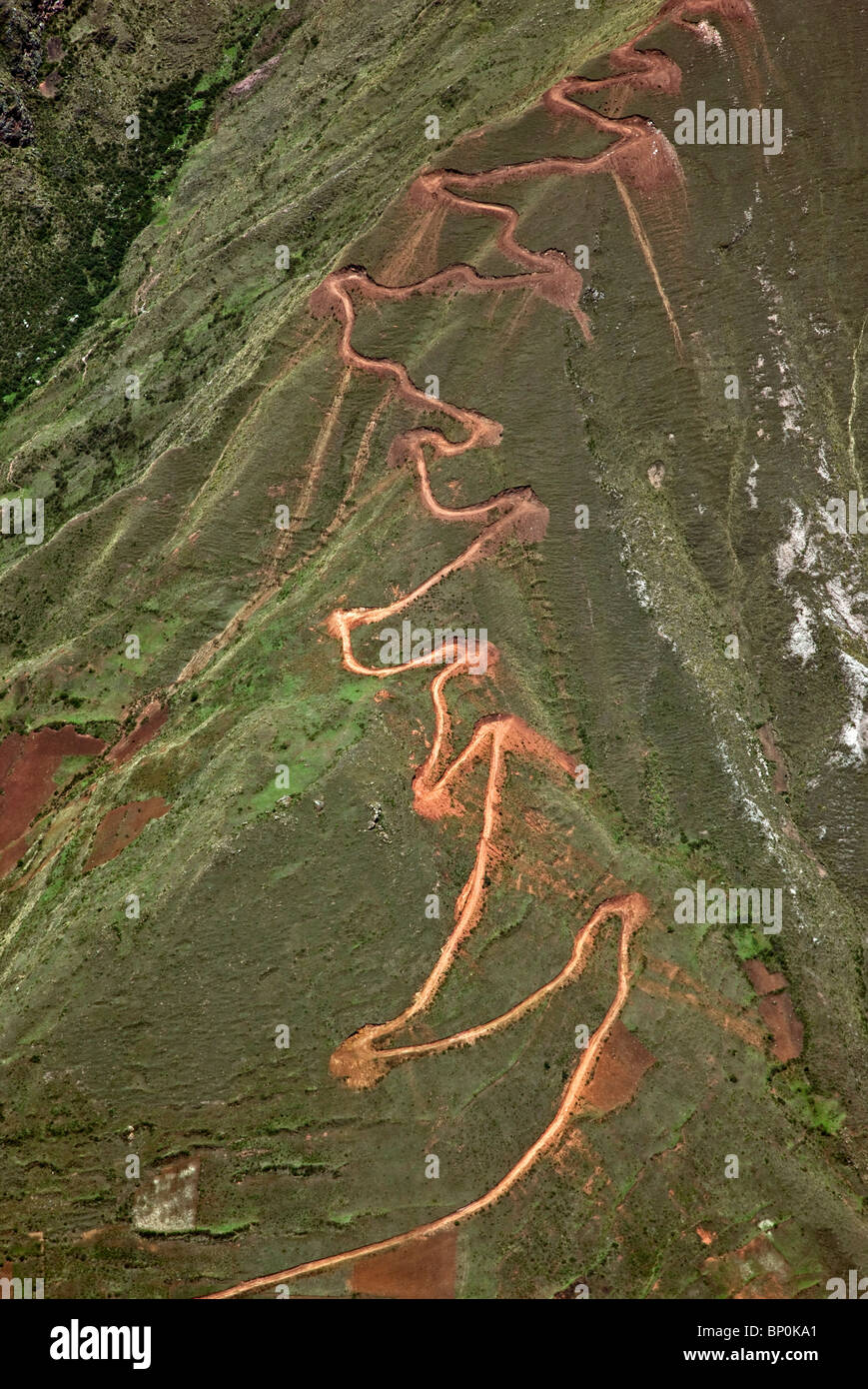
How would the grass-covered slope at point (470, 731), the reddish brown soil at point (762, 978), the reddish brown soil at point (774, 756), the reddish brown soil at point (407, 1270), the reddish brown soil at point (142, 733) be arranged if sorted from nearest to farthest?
the reddish brown soil at point (407, 1270), the grass-covered slope at point (470, 731), the reddish brown soil at point (762, 978), the reddish brown soil at point (774, 756), the reddish brown soil at point (142, 733)

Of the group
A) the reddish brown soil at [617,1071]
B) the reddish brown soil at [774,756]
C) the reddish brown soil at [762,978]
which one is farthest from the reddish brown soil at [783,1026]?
the reddish brown soil at [774,756]

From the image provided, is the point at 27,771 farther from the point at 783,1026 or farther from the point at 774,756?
the point at 783,1026

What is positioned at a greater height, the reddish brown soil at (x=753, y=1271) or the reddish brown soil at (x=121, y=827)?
the reddish brown soil at (x=121, y=827)

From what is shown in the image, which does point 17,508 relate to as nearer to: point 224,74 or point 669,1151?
point 224,74

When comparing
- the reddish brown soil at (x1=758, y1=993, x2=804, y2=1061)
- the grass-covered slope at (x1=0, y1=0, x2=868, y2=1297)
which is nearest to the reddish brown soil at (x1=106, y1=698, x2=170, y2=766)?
the grass-covered slope at (x1=0, y1=0, x2=868, y2=1297)

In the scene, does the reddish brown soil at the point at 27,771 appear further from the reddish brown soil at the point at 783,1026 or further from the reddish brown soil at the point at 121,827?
the reddish brown soil at the point at 783,1026

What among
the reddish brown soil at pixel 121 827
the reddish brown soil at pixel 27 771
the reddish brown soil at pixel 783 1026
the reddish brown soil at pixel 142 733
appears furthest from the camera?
the reddish brown soil at pixel 27 771
